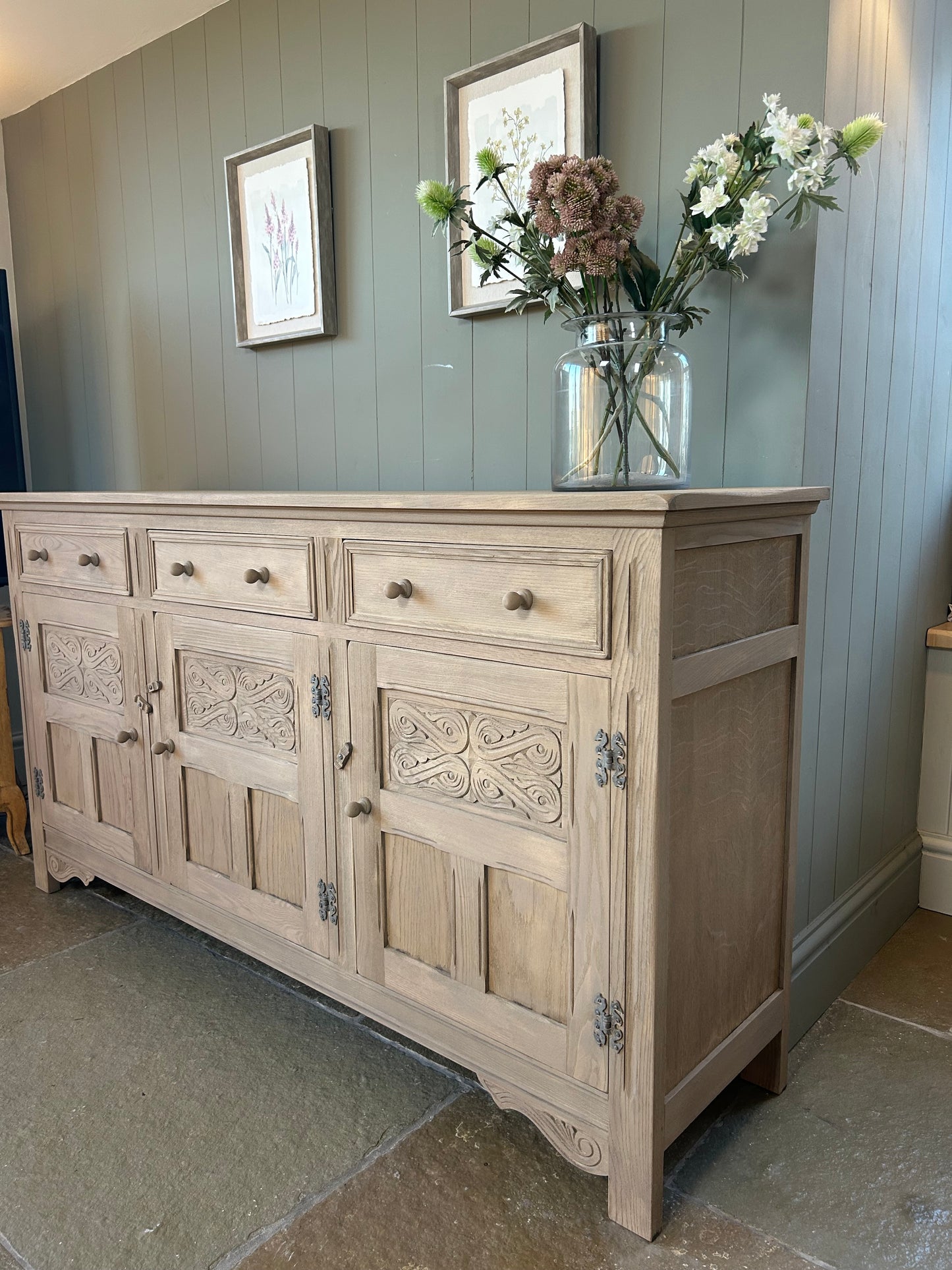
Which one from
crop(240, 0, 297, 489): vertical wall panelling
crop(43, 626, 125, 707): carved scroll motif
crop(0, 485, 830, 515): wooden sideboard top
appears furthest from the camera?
crop(240, 0, 297, 489): vertical wall panelling

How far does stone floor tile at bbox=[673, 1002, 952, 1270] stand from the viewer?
1.32 metres

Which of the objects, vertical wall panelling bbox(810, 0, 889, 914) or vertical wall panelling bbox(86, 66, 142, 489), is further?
vertical wall panelling bbox(86, 66, 142, 489)

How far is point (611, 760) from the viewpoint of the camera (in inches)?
49.6

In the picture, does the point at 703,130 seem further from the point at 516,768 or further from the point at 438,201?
the point at 516,768

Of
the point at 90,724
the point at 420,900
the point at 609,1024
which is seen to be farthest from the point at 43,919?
the point at 609,1024

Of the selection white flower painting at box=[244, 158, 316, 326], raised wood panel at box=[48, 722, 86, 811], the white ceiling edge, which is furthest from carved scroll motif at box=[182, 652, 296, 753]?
the white ceiling edge

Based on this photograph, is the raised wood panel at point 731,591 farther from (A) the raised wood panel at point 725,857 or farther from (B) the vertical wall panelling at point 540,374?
(B) the vertical wall panelling at point 540,374

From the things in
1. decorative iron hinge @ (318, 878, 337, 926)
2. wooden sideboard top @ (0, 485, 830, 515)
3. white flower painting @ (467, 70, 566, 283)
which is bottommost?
decorative iron hinge @ (318, 878, 337, 926)

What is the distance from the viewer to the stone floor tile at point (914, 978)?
187 centimetres

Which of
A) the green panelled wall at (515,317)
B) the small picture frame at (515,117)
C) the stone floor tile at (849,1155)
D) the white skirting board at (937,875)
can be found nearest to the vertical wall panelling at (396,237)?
the green panelled wall at (515,317)

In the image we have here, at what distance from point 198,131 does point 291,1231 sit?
248 centimetres

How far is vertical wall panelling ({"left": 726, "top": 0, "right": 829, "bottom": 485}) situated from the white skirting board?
1219 mm

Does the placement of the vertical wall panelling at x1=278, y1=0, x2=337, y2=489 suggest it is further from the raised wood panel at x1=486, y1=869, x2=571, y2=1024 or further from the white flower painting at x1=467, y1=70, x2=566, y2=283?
the raised wood panel at x1=486, y1=869, x2=571, y2=1024

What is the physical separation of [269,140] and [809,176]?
146 cm
